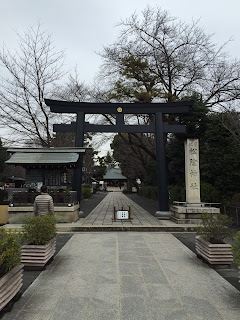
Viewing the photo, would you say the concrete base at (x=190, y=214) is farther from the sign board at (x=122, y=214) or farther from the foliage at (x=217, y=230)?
the foliage at (x=217, y=230)

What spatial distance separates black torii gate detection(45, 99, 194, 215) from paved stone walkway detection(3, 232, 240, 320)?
6399mm

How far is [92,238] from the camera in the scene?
8.40 metres

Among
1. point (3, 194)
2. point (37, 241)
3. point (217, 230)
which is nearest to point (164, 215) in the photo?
point (217, 230)

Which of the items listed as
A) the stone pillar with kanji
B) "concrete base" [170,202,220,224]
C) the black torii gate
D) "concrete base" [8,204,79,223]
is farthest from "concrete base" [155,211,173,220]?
"concrete base" [8,204,79,223]

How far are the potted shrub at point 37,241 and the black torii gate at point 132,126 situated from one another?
24.8ft

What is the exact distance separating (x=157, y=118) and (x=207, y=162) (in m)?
3.93

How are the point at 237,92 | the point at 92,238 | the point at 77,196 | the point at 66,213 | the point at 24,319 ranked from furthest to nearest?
1. the point at 237,92
2. the point at 77,196
3. the point at 66,213
4. the point at 92,238
5. the point at 24,319

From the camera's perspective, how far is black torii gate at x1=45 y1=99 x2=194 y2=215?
13.0m

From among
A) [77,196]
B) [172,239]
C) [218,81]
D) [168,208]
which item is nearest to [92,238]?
[172,239]

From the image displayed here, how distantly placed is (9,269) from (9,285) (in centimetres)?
23

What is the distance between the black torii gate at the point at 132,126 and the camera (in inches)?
511

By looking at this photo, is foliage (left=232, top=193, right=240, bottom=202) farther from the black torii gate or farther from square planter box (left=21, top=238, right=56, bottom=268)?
square planter box (left=21, top=238, right=56, bottom=268)

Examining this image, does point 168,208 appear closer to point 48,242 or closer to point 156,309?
point 48,242

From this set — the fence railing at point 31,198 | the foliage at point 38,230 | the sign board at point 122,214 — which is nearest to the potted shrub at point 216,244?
the foliage at point 38,230
